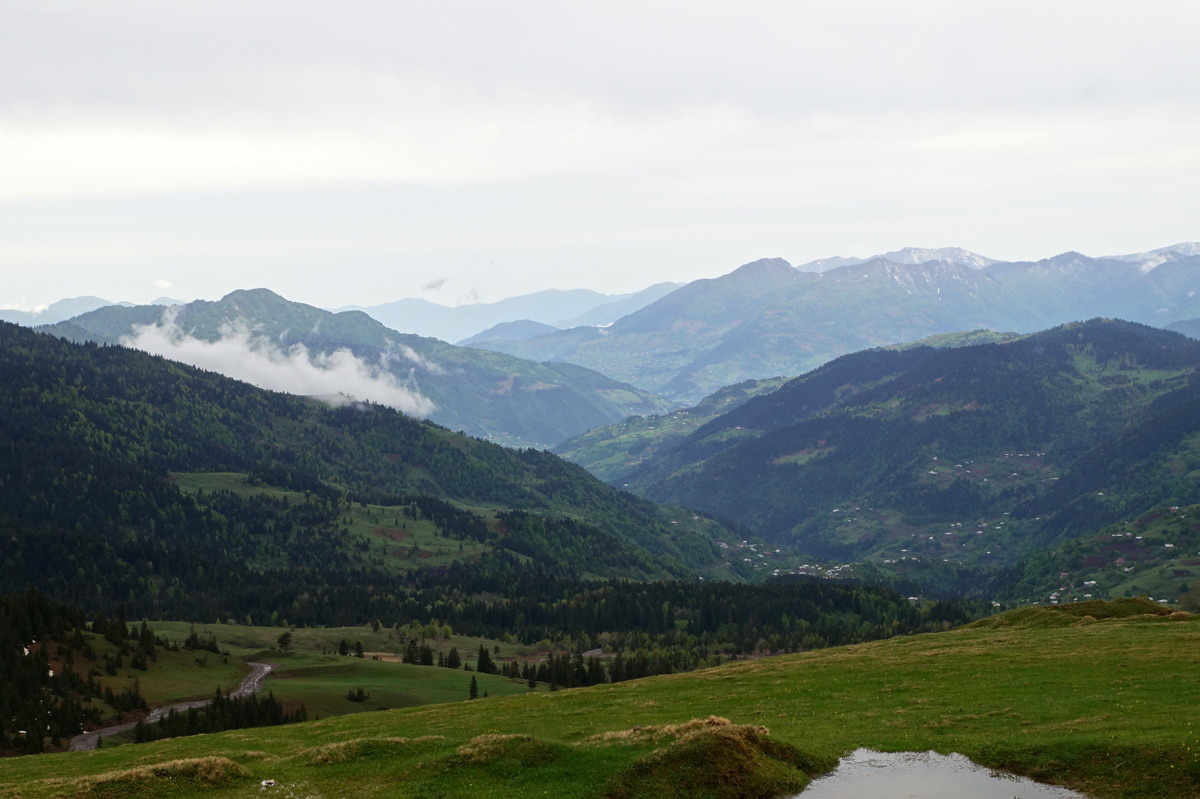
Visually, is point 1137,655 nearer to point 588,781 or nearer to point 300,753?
point 588,781

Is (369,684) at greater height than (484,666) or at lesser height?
greater

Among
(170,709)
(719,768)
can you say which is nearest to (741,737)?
(719,768)

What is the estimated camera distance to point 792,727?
235 ft

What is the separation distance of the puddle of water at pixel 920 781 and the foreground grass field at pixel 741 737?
120 cm

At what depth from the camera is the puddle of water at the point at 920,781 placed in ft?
175

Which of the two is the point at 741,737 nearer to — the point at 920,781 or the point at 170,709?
the point at 920,781

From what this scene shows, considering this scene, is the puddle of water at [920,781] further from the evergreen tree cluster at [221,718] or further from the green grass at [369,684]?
the green grass at [369,684]

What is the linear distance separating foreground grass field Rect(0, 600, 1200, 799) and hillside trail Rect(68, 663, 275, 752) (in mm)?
31597

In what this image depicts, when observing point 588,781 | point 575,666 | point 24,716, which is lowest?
point 575,666

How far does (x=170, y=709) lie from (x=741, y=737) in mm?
98934

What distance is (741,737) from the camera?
2308 inches

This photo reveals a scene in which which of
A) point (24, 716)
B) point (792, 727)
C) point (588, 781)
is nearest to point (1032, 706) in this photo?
point (792, 727)

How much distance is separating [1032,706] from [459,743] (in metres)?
41.1

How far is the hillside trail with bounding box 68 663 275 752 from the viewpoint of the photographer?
4429 inches
